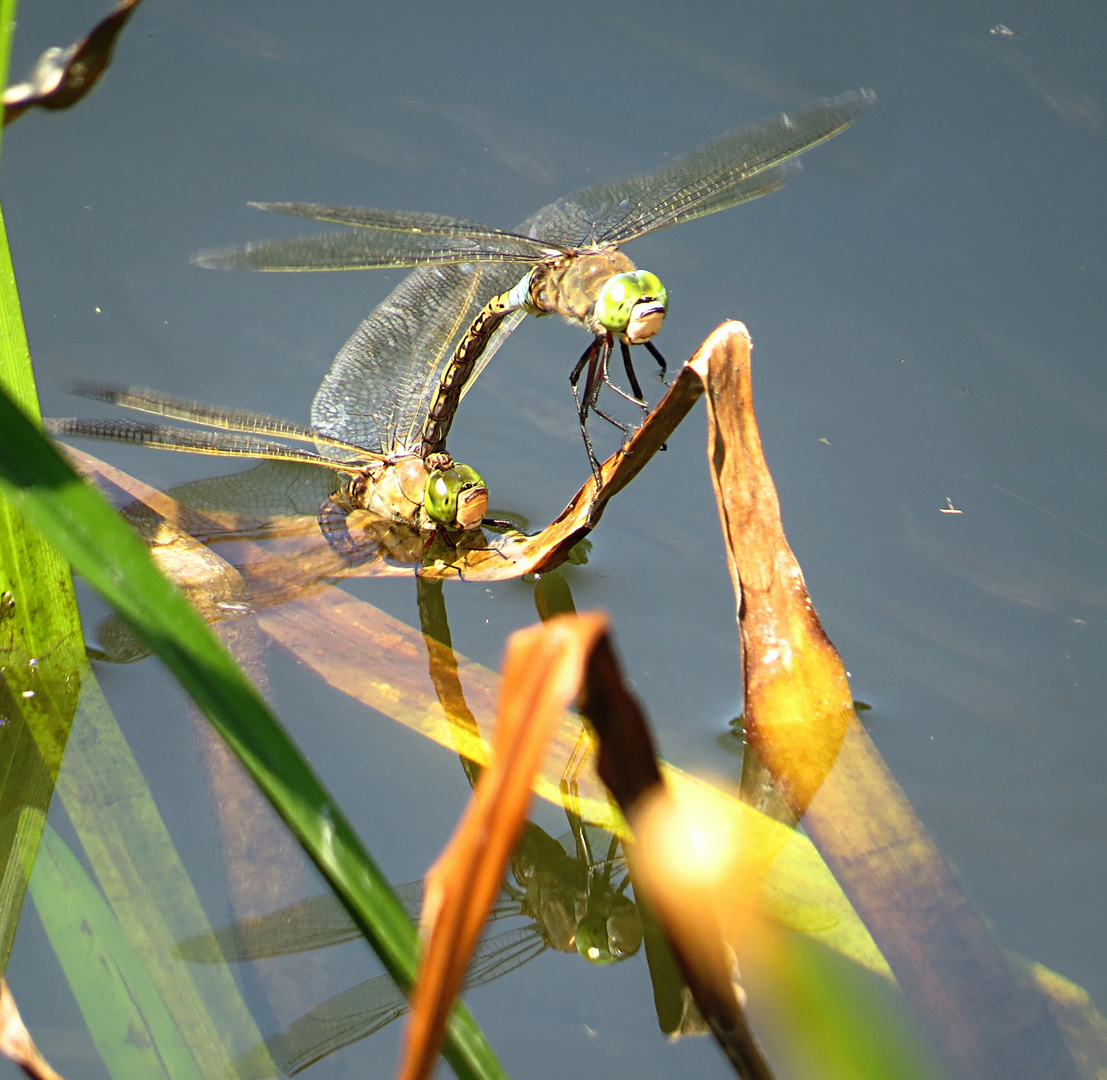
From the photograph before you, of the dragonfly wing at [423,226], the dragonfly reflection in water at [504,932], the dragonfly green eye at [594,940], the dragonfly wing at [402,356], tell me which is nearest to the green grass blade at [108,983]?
the dragonfly reflection in water at [504,932]

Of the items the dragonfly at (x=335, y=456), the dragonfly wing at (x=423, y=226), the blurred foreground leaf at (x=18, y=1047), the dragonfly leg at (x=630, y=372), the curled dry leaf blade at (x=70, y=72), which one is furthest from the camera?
the dragonfly at (x=335, y=456)

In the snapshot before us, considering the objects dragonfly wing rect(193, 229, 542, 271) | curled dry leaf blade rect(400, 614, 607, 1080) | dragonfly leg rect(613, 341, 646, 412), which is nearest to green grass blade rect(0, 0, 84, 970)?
dragonfly wing rect(193, 229, 542, 271)

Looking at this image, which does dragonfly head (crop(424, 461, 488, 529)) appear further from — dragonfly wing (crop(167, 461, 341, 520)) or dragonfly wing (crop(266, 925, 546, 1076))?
dragonfly wing (crop(266, 925, 546, 1076))

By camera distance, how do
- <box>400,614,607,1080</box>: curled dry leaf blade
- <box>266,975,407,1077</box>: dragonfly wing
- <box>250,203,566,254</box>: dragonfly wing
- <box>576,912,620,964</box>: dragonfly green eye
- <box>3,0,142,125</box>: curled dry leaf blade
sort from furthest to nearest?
<box>250,203,566,254</box>: dragonfly wing, <box>576,912,620,964</box>: dragonfly green eye, <box>266,975,407,1077</box>: dragonfly wing, <box>3,0,142,125</box>: curled dry leaf blade, <box>400,614,607,1080</box>: curled dry leaf blade

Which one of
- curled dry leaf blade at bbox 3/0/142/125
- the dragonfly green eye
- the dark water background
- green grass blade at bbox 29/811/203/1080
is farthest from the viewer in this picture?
the dark water background

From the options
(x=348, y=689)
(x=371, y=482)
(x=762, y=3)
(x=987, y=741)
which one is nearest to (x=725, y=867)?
(x=987, y=741)

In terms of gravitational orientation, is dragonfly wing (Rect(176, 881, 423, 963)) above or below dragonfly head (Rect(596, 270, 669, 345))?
below

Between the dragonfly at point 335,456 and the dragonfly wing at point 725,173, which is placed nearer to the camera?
the dragonfly wing at point 725,173

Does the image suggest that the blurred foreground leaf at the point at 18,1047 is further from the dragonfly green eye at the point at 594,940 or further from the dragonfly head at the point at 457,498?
the dragonfly head at the point at 457,498
